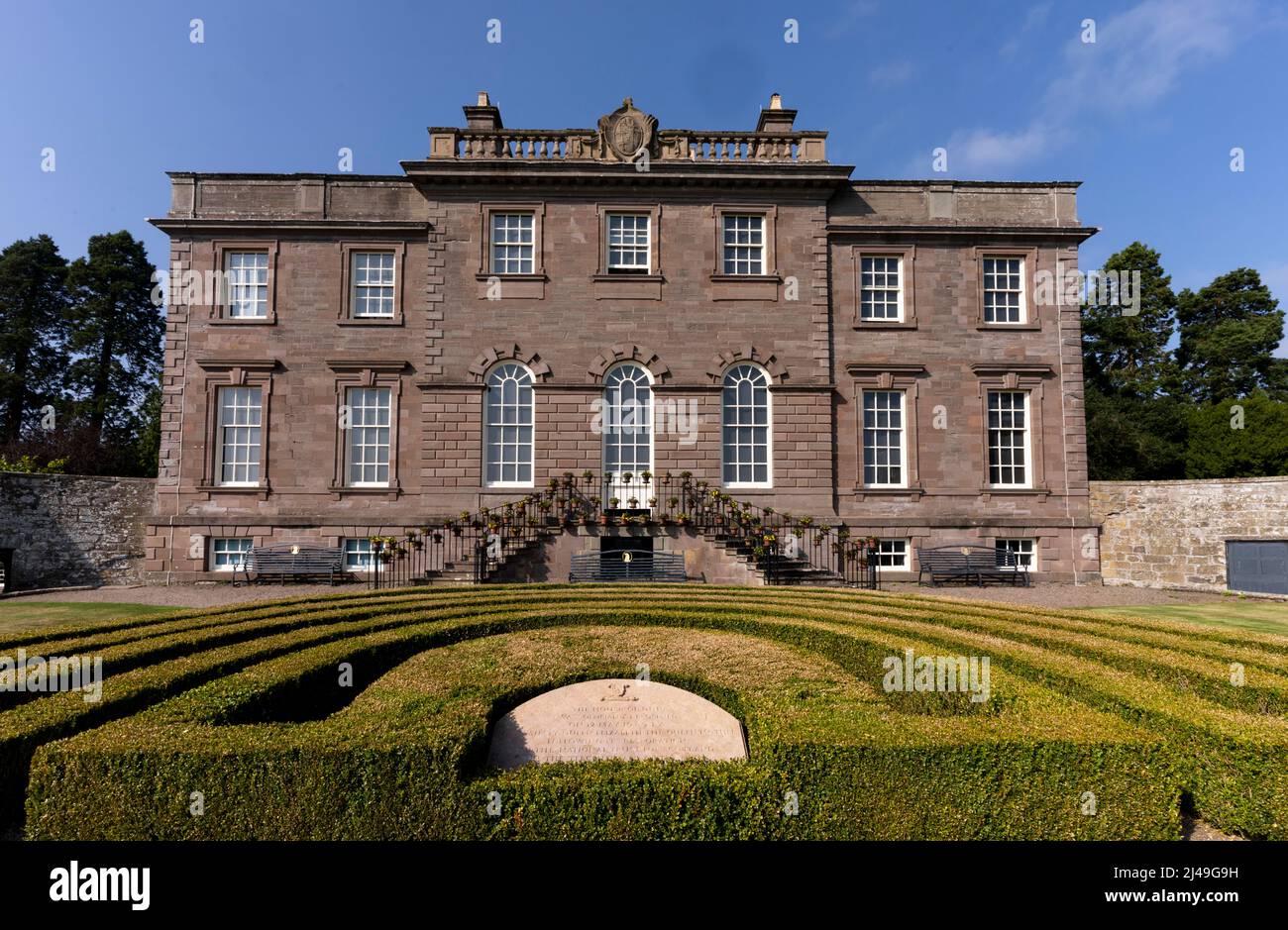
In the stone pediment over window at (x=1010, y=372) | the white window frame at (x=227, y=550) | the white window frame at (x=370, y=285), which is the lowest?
the white window frame at (x=227, y=550)

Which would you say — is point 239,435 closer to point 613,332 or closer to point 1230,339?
point 613,332

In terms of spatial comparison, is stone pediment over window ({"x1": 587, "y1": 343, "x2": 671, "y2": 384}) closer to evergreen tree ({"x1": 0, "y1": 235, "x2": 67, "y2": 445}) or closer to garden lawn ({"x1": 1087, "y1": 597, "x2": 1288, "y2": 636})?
garden lawn ({"x1": 1087, "y1": 597, "x2": 1288, "y2": 636})

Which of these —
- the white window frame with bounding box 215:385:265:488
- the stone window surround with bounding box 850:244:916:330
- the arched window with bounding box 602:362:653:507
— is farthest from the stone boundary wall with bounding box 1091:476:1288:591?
the white window frame with bounding box 215:385:265:488

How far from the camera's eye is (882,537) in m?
18.5

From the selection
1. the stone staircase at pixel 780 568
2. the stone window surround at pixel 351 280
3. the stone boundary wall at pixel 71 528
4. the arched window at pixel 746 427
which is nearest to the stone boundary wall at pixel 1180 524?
the stone staircase at pixel 780 568

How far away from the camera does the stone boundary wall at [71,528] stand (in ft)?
59.8

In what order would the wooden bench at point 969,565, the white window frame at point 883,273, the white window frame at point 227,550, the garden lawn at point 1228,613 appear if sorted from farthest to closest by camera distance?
the white window frame at point 883,273
the white window frame at point 227,550
the wooden bench at point 969,565
the garden lawn at point 1228,613

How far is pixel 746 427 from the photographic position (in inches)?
738

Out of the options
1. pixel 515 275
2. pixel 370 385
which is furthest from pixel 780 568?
pixel 370 385

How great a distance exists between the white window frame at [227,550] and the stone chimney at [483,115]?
1473 cm

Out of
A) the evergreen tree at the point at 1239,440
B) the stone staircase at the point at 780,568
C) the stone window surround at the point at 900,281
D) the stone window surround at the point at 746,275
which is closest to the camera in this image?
the stone staircase at the point at 780,568

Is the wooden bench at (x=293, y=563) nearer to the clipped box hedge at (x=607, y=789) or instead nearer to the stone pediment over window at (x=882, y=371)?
the clipped box hedge at (x=607, y=789)
